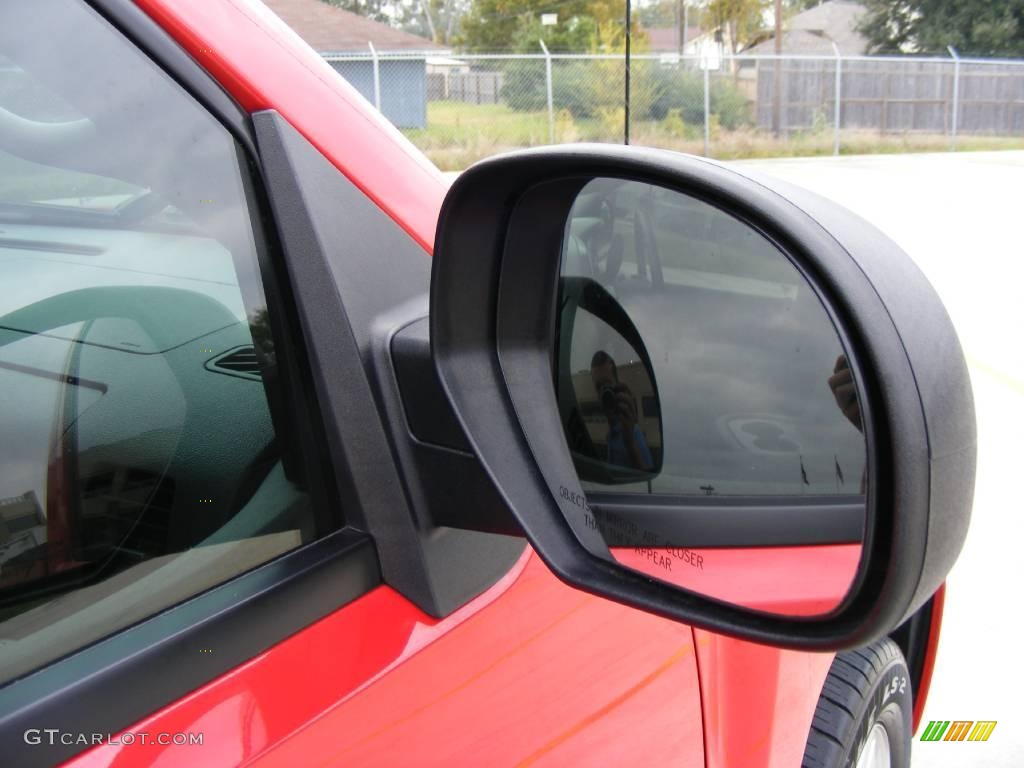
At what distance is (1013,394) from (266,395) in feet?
22.6

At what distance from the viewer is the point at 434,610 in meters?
1.19

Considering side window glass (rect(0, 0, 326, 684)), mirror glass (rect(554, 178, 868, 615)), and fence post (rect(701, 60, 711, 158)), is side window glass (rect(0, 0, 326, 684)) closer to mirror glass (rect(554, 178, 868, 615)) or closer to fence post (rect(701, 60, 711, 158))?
mirror glass (rect(554, 178, 868, 615))

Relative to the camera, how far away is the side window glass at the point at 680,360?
115 centimetres

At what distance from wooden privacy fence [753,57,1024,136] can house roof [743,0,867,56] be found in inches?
685

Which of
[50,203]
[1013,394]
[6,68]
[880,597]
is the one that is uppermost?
[6,68]

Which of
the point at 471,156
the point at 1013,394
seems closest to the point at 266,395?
the point at 1013,394

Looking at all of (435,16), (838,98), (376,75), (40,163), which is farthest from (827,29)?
(40,163)

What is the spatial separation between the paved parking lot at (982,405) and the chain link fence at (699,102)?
270cm

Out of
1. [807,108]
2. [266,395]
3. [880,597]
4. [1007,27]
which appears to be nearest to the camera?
[880,597]

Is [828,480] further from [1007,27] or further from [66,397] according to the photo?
[1007,27]

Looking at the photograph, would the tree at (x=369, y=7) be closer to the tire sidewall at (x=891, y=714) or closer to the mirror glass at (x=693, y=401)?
the tire sidewall at (x=891, y=714)

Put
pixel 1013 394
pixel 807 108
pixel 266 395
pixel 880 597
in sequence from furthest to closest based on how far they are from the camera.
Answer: pixel 807 108, pixel 1013 394, pixel 266 395, pixel 880 597

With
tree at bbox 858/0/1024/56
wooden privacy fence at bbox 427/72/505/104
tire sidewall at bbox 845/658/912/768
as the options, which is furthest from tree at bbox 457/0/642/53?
tree at bbox 858/0/1024/56

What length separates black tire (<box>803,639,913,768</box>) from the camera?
2.03 m
